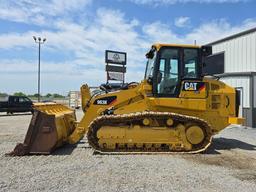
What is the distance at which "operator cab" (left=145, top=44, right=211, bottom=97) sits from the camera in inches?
451

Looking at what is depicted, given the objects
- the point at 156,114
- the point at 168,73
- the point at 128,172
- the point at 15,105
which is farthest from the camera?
the point at 15,105

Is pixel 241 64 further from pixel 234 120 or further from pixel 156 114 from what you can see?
pixel 156 114

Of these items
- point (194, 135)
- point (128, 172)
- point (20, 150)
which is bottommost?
point (128, 172)

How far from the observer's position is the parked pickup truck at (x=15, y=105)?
36469 millimetres

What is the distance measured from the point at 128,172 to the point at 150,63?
5088 mm

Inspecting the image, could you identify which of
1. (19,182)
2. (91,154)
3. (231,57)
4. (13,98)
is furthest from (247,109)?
(13,98)

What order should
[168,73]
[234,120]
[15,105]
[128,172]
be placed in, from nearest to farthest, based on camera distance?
[128,172] < [234,120] < [168,73] < [15,105]

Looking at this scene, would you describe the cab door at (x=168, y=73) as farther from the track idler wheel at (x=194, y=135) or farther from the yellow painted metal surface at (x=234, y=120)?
the yellow painted metal surface at (x=234, y=120)

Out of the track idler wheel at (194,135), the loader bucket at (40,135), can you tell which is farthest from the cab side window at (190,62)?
the loader bucket at (40,135)

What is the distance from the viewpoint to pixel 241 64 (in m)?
21.9

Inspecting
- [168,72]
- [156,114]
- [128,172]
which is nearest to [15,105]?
[168,72]

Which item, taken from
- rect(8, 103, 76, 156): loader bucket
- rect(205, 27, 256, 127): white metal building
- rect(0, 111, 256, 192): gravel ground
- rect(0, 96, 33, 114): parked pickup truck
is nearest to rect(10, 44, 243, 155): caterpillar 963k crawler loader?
rect(8, 103, 76, 156): loader bucket

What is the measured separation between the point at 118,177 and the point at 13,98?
31.4 m

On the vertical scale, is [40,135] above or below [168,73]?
below
